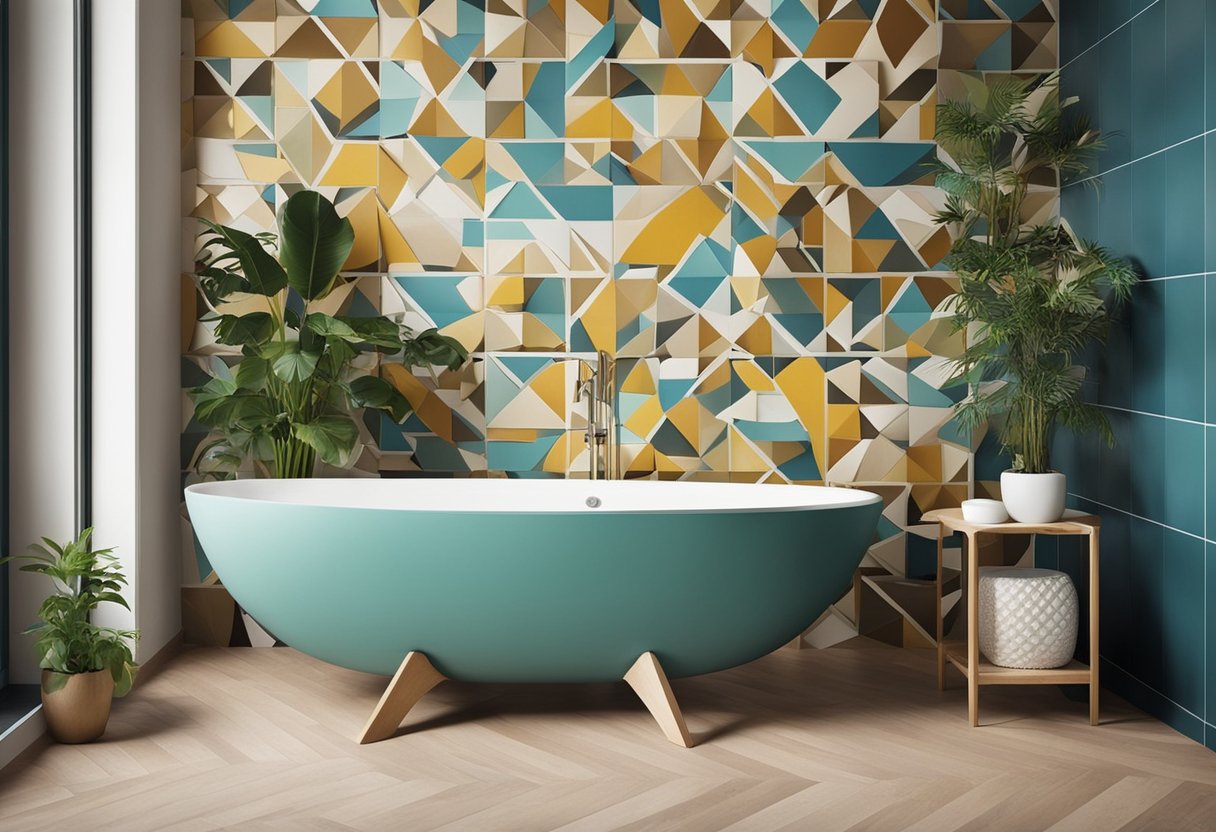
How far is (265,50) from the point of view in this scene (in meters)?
3.89

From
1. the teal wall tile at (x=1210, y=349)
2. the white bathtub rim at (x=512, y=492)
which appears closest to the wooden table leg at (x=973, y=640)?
the white bathtub rim at (x=512, y=492)

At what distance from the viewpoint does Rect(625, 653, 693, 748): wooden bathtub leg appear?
2869 millimetres

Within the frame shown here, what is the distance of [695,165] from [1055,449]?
5.36ft

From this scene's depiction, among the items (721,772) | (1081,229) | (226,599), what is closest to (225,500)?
(226,599)

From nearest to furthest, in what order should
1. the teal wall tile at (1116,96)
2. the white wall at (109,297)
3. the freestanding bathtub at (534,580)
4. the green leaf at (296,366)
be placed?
the freestanding bathtub at (534,580) → the white wall at (109,297) → the teal wall tile at (1116,96) → the green leaf at (296,366)

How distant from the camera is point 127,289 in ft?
11.0

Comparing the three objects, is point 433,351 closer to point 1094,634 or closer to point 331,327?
point 331,327

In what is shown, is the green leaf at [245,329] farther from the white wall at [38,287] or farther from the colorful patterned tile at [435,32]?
the colorful patterned tile at [435,32]

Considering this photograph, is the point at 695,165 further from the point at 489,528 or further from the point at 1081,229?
the point at 489,528

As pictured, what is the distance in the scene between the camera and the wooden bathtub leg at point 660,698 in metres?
2.87

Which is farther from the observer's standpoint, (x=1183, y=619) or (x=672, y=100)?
(x=672, y=100)

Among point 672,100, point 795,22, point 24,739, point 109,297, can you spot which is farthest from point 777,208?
point 24,739

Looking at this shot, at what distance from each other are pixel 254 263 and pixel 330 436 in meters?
0.63

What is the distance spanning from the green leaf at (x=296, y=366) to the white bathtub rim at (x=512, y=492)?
15.1 inches
